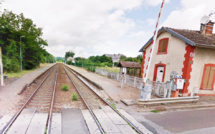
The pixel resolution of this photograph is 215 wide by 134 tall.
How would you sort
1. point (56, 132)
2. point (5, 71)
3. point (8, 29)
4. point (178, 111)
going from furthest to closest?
1. point (8, 29)
2. point (5, 71)
3. point (178, 111)
4. point (56, 132)

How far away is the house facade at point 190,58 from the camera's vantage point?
9117 mm

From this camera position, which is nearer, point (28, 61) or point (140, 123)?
point (140, 123)

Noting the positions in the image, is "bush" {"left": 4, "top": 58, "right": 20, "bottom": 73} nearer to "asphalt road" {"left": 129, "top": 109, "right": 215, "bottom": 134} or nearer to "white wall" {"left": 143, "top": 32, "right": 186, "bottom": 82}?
"asphalt road" {"left": 129, "top": 109, "right": 215, "bottom": 134}

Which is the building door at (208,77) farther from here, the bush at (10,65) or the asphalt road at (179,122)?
the bush at (10,65)

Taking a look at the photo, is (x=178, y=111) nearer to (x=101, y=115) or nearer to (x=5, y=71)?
(x=101, y=115)

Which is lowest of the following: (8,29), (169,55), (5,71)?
(5,71)

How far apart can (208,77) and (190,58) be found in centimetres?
284

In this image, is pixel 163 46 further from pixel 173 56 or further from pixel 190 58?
pixel 190 58

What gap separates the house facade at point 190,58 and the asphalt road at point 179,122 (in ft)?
12.6

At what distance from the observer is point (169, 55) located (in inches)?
414

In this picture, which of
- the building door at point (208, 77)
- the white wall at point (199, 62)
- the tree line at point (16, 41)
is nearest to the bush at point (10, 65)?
the tree line at point (16, 41)

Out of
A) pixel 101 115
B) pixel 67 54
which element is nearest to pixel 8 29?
pixel 101 115

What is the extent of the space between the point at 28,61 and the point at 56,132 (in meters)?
26.4

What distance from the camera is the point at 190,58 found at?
29.7 ft
